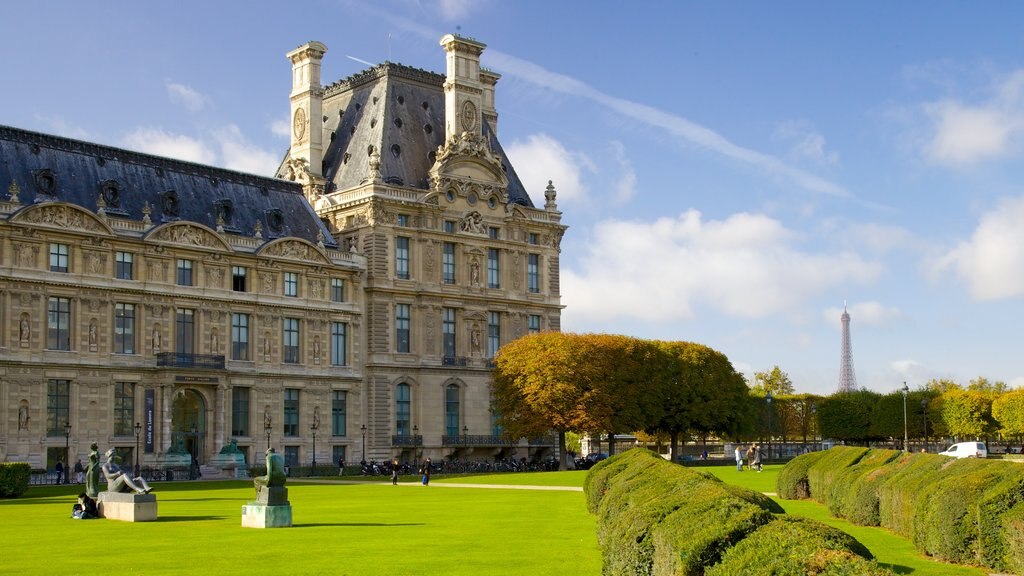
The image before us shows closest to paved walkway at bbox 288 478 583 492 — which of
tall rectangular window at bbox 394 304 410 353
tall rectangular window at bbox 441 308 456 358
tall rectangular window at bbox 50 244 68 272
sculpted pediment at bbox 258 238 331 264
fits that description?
tall rectangular window at bbox 50 244 68 272

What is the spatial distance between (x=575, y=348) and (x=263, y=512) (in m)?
50.9

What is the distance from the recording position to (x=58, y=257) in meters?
71.3

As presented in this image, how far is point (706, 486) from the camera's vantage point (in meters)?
21.2

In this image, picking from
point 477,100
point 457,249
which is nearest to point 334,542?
point 457,249

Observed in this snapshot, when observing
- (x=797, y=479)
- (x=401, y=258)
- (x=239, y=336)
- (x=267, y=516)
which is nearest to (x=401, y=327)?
(x=401, y=258)

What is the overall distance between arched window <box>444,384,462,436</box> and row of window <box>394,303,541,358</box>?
2409 mm

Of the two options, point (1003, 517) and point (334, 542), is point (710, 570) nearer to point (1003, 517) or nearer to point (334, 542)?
point (1003, 517)

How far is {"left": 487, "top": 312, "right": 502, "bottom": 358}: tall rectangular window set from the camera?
93.8 metres

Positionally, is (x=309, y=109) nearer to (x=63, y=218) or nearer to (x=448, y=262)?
(x=448, y=262)

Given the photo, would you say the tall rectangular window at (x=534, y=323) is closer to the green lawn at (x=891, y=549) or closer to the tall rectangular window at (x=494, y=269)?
the tall rectangular window at (x=494, y=269)

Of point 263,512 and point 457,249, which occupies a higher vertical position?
point 457,249

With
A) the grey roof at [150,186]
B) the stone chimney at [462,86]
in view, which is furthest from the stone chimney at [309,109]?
the stone chimney at [462,86]

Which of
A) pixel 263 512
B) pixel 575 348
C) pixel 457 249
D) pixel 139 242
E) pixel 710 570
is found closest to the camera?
pixel 710 570

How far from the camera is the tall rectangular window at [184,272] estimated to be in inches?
3034
